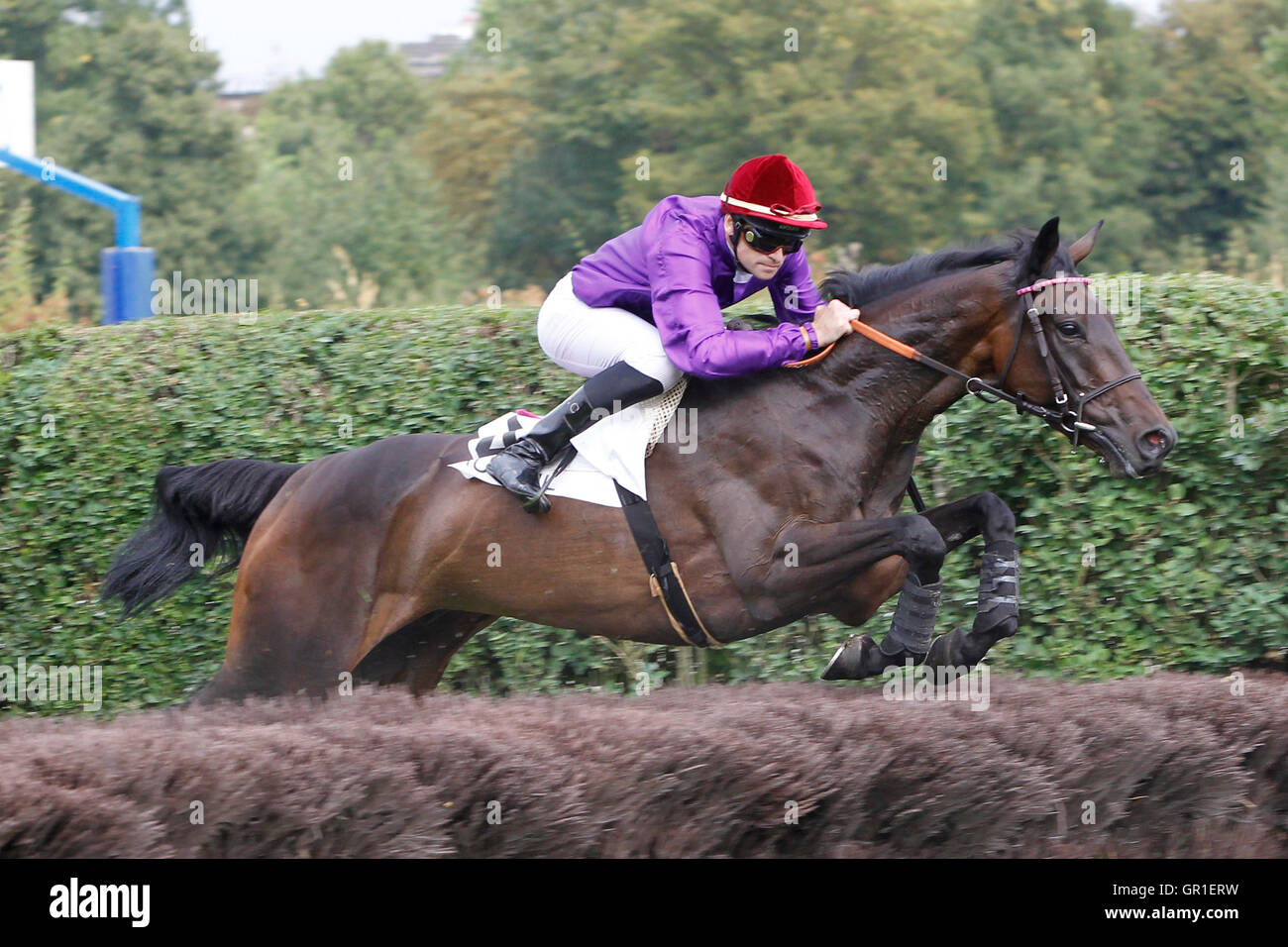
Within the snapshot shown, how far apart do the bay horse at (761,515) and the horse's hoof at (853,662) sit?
11 mm

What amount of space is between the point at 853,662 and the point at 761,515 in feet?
1.92

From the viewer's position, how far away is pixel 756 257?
473 cm

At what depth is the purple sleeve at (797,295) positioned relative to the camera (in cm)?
508

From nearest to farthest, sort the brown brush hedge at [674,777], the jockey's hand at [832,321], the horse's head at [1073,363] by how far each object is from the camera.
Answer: the brown brush hedge at [674,777], the horse's head at [1073,363], the jockey's hand at [832,321]

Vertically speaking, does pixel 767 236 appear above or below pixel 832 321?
above

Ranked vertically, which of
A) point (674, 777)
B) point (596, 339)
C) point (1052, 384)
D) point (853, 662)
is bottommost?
point (674, 777)

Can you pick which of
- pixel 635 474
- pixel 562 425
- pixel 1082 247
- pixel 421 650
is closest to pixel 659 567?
pixel 635 474

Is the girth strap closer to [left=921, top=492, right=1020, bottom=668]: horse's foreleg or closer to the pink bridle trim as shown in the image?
[left=921, top=492, right=1020, bottom=668]: horse's foreleg

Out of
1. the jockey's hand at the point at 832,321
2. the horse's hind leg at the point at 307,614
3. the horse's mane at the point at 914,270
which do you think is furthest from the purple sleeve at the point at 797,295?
the horse's hind leg at the point at 307,614

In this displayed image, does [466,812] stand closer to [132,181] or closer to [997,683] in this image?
[997,683]

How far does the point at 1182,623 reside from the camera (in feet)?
19.2

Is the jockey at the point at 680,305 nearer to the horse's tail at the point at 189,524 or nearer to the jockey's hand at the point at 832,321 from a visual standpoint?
the jockey's hand at the point at 832,321

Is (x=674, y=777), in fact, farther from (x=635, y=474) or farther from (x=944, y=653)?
(x=635, y=474)

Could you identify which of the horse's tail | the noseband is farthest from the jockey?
the horse's tail
